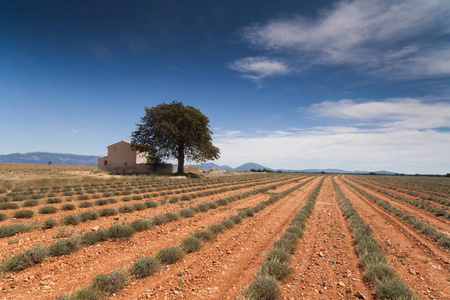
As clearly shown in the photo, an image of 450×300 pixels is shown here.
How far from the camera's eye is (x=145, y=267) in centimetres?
505

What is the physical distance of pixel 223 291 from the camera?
453cm

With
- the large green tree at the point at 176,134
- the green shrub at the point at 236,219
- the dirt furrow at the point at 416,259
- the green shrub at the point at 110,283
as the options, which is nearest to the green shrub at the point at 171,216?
the green shrub at the point at 236,219

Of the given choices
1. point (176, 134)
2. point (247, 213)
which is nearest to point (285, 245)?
point (247, 213)

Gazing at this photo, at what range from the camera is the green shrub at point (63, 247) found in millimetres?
5738

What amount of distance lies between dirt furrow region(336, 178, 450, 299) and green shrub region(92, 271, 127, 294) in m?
7.20

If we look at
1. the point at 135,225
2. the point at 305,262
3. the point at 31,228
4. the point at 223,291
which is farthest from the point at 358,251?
the point at 31,228

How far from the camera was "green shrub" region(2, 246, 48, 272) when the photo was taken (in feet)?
16.0

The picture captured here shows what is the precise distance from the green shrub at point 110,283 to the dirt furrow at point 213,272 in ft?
0.60

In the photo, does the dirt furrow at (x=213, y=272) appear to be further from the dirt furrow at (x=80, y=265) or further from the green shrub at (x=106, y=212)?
the green shrub at (x=106, y=212)

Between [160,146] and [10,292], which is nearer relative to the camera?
[10,292]

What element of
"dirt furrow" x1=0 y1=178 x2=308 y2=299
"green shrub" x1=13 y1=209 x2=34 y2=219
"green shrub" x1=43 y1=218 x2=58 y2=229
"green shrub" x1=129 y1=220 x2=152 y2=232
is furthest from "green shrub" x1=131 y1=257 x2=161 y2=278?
"green shrub" x1=13 y1=209 x2=34 y2=219

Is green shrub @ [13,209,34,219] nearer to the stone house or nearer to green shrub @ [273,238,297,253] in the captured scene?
green shrub @ [273,238,297,253]

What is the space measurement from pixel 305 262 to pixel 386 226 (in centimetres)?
786

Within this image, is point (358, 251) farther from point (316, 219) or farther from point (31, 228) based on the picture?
point (31, 228)
